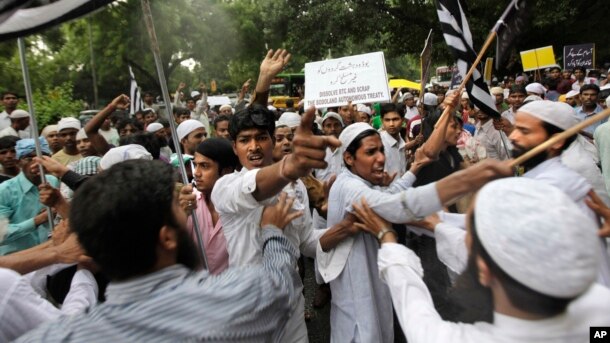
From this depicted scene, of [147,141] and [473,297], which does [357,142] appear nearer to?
[473,297]

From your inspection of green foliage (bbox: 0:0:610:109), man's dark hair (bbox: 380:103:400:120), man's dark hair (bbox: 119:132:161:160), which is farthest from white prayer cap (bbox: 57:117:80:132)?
green foliage (bbox: 0:0:610:109)

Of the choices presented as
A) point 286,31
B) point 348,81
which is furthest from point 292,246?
point 286,31

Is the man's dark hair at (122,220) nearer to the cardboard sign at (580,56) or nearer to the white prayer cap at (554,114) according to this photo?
the white prayer cap at (554,114)

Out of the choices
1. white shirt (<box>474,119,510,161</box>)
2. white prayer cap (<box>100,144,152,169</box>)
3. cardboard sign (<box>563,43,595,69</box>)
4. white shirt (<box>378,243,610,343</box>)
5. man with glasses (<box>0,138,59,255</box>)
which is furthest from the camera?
cardboard sign (<box>563,43,595,69</box>)

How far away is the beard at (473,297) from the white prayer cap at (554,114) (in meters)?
1.60

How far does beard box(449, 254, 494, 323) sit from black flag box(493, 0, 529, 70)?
301 cm

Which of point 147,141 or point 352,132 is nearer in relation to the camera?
point 352,132

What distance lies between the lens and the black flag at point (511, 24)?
384 centimetres

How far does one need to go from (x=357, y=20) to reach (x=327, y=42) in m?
1.62

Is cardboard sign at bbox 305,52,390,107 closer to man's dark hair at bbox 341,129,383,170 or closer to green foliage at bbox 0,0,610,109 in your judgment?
man's dark hair at bbox 341,129,383,170

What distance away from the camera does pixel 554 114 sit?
2.66 m

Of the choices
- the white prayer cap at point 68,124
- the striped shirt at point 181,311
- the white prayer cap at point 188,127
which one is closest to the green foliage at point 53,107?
the white prayer cap at point 68,124

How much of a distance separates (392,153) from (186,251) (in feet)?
14.1

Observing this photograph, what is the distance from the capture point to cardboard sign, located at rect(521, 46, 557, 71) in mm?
11327
